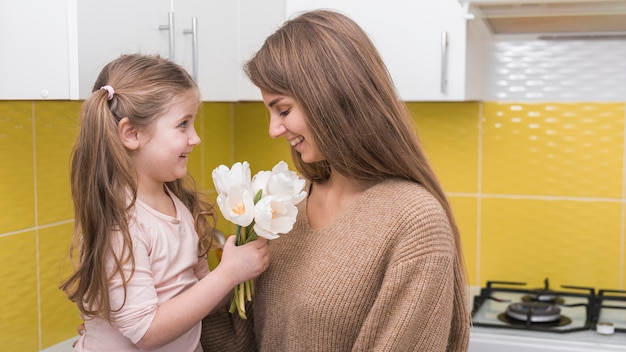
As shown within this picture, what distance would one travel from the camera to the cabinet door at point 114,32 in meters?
1.54

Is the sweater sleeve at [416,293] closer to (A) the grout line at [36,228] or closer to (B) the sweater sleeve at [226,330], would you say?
(B) the sweater sleeve at [226,330]

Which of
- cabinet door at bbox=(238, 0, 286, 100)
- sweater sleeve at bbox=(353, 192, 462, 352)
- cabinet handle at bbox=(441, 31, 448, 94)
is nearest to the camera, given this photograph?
sweater sleeve at bbox=(353, 192, 462, 352)

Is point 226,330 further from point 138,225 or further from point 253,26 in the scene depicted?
point 253,26

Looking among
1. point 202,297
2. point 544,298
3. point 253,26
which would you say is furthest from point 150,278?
point 544,298

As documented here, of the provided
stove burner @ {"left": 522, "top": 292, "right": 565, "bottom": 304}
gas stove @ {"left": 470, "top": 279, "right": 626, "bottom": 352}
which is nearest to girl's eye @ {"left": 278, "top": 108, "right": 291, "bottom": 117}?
gas stove @ {"left": 470, "top": 279, "right": 626, "bottom": 352}

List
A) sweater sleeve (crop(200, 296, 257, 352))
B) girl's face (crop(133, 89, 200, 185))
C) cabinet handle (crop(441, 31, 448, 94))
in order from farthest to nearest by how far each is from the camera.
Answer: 1. cabinet handle (crop(441, 31, 448, 94))
2. sweater sleeve (crop(200, 296, 257, 352))
3. girl's face (crop(133, 89, 200, 185))

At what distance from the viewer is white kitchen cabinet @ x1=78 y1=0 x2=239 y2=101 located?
1561mm

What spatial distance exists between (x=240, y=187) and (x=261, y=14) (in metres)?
0.98

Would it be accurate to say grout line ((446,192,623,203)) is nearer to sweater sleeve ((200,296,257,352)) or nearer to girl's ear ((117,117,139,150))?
sweater sleeve ((200,296,257,352))

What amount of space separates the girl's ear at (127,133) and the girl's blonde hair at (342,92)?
0.23m

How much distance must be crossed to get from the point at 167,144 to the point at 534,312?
125cm

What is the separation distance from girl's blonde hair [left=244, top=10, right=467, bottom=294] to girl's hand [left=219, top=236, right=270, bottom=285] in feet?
0.67

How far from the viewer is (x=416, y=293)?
1.36 meters

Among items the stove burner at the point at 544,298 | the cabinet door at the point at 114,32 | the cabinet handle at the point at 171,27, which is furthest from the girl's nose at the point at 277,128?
the stove burner at the point at 544,298
